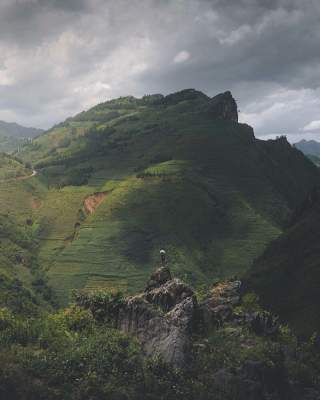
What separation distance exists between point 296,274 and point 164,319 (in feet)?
379

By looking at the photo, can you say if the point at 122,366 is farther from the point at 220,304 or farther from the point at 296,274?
the point at 296,274

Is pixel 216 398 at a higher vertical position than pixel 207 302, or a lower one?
lower

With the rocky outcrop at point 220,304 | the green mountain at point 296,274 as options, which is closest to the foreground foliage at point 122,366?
the rocky outcrop at point 220,304

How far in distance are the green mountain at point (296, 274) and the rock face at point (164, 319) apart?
70.0 metres

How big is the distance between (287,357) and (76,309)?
1051 inches

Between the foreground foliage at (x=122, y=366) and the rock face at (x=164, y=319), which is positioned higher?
the rock face at (x=164, y=319)

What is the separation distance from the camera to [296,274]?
167 meters

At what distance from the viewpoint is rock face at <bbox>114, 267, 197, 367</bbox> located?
2255 inches

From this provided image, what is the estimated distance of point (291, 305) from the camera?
15212 cm

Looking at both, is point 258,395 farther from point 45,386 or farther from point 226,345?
point 45,386

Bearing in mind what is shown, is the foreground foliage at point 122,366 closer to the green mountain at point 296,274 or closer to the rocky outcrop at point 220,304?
the rocky outcrop at point 220,304

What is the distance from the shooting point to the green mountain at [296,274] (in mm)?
143725

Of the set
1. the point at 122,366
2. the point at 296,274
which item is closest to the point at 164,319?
the point at 122,366

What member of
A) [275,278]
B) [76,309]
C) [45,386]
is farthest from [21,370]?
[275,278]
